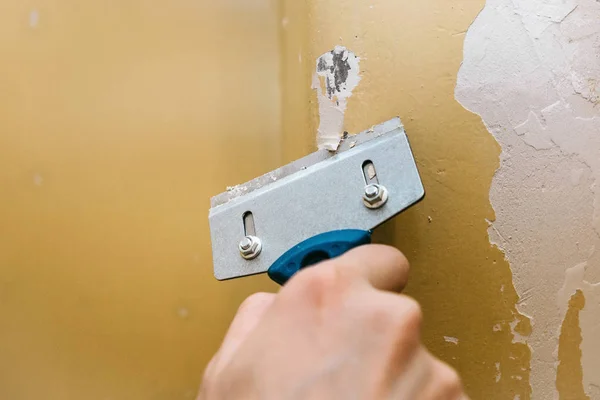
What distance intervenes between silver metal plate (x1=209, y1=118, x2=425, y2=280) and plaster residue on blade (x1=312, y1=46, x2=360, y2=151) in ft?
0.23

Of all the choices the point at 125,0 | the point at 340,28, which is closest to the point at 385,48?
the point at 340,28

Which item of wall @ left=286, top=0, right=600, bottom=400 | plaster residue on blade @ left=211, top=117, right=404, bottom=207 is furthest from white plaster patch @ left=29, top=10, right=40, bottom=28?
wall @ left=286, top=0, right=600, bottom=400

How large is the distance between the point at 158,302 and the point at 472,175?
1.94ft

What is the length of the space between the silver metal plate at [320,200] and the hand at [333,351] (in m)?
0.13

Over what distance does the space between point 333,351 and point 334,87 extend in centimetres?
41

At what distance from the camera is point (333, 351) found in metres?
0.39

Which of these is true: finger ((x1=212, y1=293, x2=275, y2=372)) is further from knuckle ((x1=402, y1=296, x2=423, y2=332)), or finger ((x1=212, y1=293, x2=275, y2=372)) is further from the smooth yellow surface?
the smooth yellow surface

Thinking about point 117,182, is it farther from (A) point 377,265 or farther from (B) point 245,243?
(A) point 377,265

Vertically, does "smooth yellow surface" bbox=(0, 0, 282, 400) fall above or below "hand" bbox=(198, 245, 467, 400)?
above

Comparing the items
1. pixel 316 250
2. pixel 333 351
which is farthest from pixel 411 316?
pixel 316 250

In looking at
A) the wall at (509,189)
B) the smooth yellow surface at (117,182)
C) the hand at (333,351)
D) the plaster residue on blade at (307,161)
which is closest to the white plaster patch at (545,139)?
the wall at (509,189)

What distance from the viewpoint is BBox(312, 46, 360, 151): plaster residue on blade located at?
676 mm

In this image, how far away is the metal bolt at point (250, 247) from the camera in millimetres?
579

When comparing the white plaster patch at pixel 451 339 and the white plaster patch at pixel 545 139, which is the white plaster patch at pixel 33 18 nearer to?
the white plaster patch at pixel 545 139
